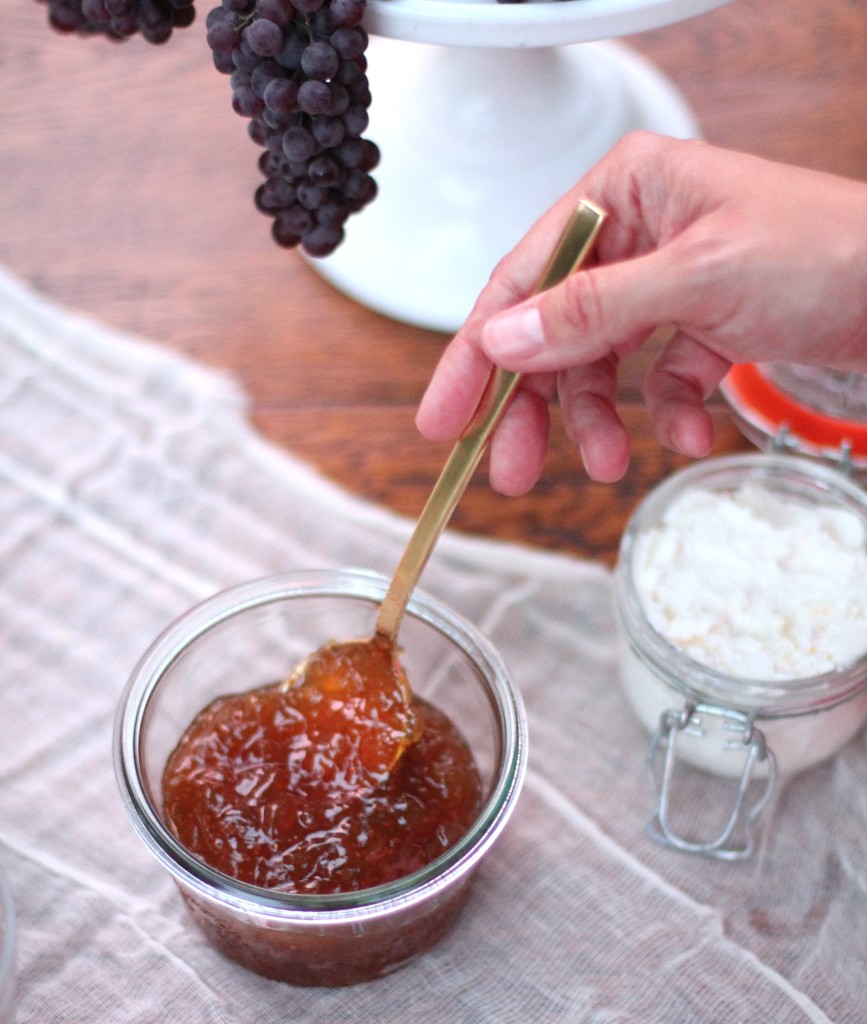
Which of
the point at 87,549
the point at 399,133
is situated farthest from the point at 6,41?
the point at 87,549

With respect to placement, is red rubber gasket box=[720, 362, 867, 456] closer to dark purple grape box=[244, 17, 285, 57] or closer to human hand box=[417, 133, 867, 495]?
human hand box=[417, 133, 867, 495]

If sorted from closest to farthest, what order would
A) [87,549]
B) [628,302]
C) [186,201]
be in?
[628,302], [87,549], [186,201]

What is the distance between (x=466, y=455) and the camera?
2.65 feet

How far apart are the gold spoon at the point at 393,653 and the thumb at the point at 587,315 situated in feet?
0.19

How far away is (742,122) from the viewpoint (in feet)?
4.25

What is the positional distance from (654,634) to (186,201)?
0.71 m

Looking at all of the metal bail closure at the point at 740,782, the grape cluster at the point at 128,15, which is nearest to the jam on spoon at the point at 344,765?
the metal bail closure at the point at 740,782

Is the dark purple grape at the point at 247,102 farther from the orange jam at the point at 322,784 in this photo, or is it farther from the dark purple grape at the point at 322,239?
the orange jam at the point at 322,784

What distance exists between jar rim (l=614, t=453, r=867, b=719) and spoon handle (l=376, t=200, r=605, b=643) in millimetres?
168

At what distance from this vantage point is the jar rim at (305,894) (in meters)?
0.69

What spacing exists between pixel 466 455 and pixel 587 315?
146 mm

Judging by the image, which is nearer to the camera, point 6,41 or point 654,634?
point 654,634

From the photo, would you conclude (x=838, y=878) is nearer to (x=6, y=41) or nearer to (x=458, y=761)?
(x=458, y=761)

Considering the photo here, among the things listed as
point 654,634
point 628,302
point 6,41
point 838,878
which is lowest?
point 838,878
